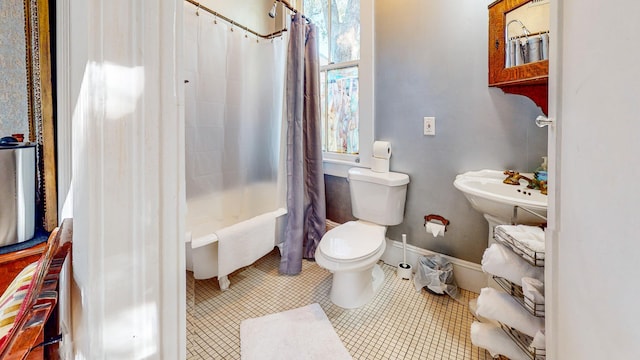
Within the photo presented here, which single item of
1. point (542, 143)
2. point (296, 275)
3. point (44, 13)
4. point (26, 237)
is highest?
point (44, 13)

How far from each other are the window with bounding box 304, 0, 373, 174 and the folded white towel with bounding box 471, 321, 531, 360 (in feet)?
4.42

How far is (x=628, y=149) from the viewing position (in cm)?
44

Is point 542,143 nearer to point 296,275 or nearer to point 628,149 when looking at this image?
point 628,149

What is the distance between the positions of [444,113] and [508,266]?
3.69ft

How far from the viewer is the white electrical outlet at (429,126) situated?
1894 mm

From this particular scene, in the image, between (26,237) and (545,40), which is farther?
(545,40)

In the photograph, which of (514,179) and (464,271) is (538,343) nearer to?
(514,179)

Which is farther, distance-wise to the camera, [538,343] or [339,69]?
[339,69]

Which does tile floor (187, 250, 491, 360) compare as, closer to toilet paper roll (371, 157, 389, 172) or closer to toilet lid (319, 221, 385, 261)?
toilet lid (319, 221, 385, 261)

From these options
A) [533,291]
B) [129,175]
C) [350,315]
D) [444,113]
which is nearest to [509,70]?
[444,113]

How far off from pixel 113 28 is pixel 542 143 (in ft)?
6.28

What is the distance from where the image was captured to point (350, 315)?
1.65 m

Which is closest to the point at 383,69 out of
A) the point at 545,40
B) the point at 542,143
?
the point at 545,40

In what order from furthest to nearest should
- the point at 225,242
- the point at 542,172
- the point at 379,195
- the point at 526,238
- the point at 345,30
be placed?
the point at 345,30 → the point at 379,195 → the point at 225,242 → the point at 542,172 → the point at 526,238
